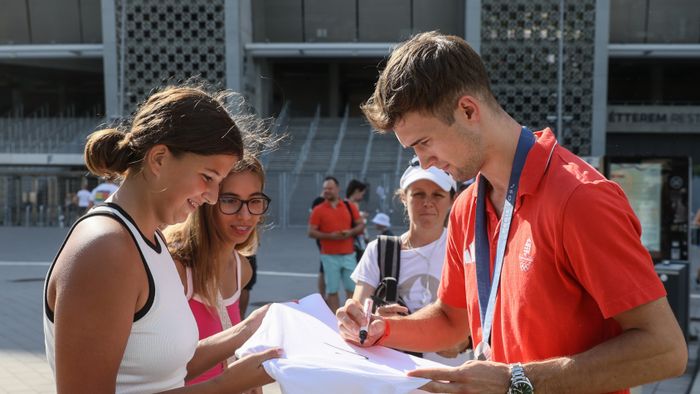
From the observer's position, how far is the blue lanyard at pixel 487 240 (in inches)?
78.4

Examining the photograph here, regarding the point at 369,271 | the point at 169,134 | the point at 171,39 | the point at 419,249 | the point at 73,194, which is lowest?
the point at 73,194

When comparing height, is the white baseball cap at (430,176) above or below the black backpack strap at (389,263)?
above

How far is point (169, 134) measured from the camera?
2.04 m

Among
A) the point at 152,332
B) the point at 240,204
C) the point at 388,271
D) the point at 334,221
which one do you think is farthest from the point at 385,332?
the point at 334,221

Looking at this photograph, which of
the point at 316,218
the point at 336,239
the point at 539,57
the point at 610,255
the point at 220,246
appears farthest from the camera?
the point at 539,57

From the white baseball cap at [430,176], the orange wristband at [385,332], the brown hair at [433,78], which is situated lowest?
the orange wristband at [385,332]

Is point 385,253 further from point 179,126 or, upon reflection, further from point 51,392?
point 51,392

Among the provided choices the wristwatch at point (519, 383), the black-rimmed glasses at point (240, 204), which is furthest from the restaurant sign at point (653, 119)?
the wristwatch at point (519, 383)

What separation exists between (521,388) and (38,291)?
984cm

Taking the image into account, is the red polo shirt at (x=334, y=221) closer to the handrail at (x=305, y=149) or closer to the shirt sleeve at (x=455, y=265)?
the shirt sleeve at (x=455, y=265)

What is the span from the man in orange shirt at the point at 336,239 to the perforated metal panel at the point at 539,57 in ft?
65.4

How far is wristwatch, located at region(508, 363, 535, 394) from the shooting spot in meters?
1.72

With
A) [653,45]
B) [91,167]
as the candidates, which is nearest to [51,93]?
[653,45]

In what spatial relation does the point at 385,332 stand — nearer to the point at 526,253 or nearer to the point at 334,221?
the point at 526,253
